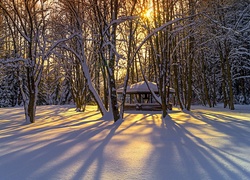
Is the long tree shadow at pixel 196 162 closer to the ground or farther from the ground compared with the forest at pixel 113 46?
closer to the ground

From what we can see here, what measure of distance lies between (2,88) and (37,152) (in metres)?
26.9

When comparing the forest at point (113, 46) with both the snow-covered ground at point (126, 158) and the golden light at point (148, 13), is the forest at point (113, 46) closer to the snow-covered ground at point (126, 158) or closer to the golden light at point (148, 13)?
A: the golden light at point (148, 13)

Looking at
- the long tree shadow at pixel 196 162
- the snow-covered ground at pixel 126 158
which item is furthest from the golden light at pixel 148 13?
the long tree shadow at pixel 196 162

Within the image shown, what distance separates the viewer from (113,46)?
951 centimetres

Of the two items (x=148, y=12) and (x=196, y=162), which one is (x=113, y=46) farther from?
(x=196, y=162)

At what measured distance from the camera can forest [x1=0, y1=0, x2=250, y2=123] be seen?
10.3 m

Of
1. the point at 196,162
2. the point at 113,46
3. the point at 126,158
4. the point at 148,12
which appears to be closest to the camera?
the point at 196,162

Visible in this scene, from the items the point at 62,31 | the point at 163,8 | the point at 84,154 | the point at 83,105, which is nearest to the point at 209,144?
the point at 84,154

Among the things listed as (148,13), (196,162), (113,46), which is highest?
(148,13)

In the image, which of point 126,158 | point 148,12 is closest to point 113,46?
point 148,12

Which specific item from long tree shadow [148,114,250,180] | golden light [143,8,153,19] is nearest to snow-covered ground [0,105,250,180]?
long tree shadow [148,114,250,180]

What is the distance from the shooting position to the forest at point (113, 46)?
404 inches

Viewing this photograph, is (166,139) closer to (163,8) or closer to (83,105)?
→ (163,8)

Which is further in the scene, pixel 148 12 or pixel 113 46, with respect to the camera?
pixel 148 12
